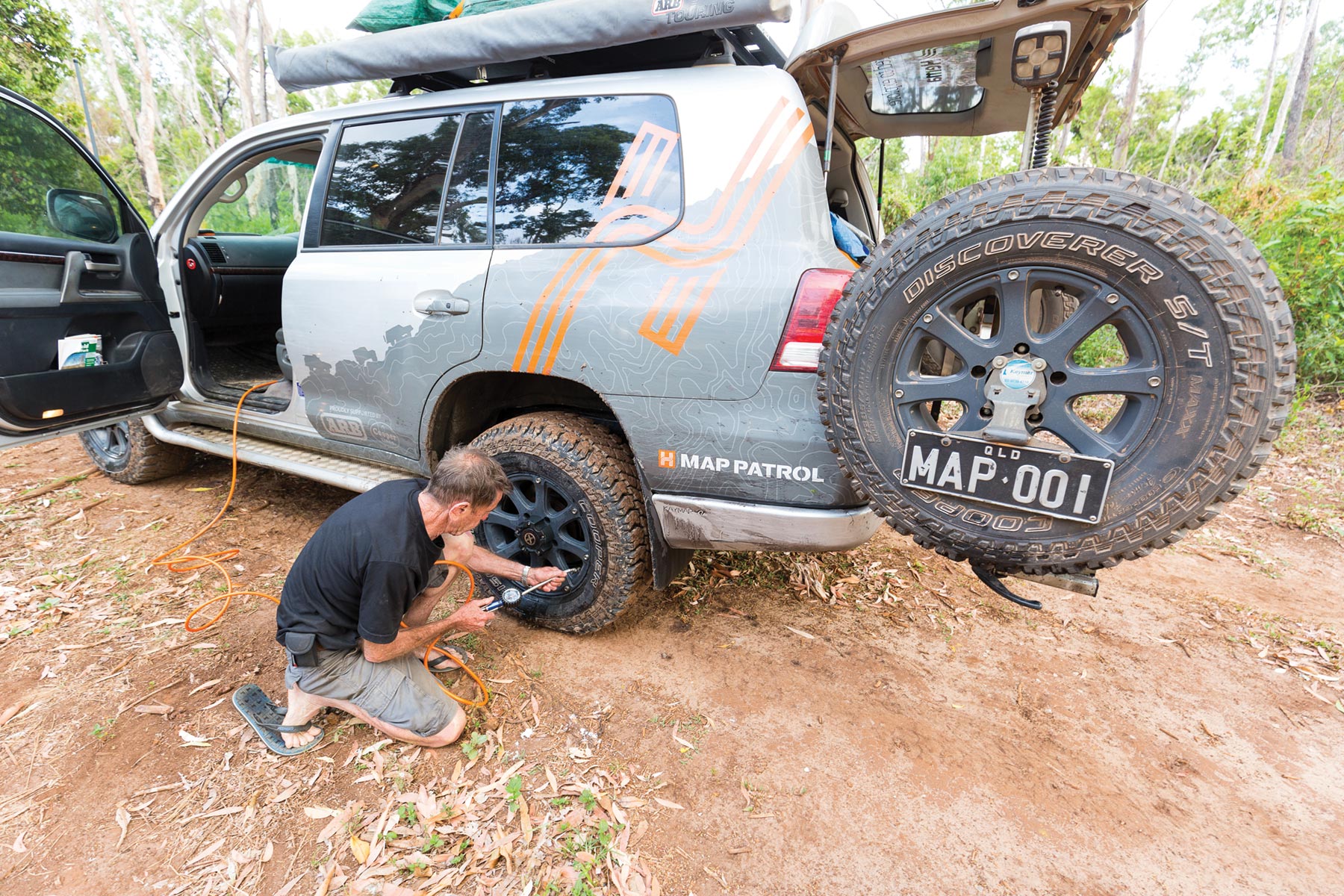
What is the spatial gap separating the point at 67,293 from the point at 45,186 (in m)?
0.49

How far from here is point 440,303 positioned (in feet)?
7.91

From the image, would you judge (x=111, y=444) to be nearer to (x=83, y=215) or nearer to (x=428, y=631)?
(x=83, y=215)

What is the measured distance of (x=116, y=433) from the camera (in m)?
4.08

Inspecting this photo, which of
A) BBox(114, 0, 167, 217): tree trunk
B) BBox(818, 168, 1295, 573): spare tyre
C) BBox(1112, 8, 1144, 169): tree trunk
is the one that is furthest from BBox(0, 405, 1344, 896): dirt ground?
BBox(1112, 8, 1144, 169): tree trunk

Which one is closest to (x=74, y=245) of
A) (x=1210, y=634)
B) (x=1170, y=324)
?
(x=1170, y=324)

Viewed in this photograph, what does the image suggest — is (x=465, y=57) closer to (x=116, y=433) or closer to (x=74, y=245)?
(x=74, y=245)

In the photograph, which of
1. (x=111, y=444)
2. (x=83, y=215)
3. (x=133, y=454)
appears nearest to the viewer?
(x=83, y=215)

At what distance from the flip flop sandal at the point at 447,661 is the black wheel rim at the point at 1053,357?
1.86 meters

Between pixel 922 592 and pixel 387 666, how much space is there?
90.9 inches

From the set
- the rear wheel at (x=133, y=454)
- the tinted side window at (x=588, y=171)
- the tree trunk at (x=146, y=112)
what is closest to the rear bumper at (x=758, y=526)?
the tinted side window at (x=588, y=171)

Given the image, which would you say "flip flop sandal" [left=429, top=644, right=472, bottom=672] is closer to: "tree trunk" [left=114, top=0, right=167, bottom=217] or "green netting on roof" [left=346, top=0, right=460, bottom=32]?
"green netting on roof" [left=346, top=0, right=460, bottom=32]

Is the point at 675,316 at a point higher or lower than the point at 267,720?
higher

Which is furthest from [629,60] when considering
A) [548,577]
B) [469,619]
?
[469,619]

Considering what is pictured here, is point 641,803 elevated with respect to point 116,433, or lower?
lower
